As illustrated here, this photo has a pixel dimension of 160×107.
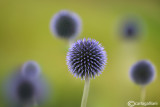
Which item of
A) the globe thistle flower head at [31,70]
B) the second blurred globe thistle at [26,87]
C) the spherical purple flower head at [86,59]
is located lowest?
the second blurred globe thistle at [26,87]

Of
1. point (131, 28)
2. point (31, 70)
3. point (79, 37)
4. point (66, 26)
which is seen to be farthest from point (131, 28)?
point (31, 70)

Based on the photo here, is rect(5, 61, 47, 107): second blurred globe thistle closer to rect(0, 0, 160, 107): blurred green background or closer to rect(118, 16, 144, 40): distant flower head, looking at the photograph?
rect(0, 0, 160, 107): blurred green background

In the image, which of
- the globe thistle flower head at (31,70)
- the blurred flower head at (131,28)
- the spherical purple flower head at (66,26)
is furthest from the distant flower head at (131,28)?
the globe thistle flower head at (31,70)

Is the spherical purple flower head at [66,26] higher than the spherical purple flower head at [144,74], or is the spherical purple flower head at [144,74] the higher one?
the spherical purple flower head at [66,26]

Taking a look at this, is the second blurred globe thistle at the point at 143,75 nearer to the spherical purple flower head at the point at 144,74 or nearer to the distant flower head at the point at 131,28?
the spherical purple flower head at the point at 144,74

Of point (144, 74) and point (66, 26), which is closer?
point (144, 74)

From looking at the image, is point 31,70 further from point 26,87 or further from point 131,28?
point 131,28

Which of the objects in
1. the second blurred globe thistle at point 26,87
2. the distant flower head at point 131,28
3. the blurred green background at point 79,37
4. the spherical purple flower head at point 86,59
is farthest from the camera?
the distant flower head at point 131,28
